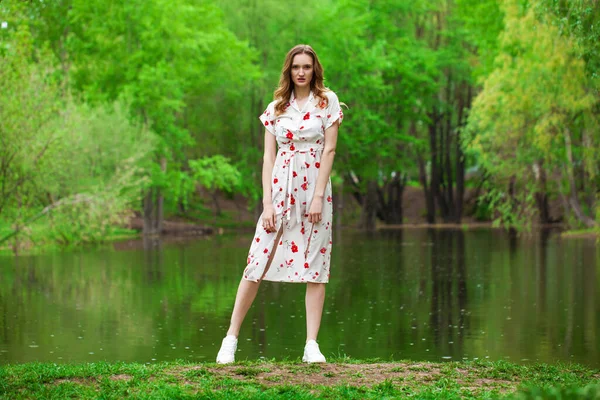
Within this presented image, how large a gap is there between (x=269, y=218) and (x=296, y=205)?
0.23 m

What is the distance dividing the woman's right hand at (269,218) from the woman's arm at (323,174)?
0.85 feet

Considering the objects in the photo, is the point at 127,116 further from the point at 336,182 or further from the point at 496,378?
the point at 496,378

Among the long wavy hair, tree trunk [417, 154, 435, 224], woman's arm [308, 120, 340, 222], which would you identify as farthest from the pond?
tree trunk [417, 154, 435, 224]

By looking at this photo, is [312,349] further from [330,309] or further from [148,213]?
[148,213]

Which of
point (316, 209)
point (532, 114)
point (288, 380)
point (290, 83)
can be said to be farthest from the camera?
point (532, 114)

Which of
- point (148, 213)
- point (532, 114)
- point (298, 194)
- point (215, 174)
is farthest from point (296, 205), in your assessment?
point (148, 213)

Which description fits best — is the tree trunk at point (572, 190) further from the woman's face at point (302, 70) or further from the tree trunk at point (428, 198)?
the woman's face at point (302, 70)

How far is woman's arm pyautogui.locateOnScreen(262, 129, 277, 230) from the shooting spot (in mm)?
7406

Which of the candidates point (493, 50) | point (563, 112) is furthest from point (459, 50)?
point (563, 112)

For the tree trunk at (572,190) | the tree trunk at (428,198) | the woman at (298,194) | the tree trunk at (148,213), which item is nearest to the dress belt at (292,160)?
the woman at (298,194)

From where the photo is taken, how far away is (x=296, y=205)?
24.6 feet

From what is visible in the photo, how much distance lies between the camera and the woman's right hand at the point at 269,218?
7391mm

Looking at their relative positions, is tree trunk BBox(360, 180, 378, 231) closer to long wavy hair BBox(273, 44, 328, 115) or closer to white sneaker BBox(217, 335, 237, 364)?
long wavy hair BBox(273, 44, 328, 115)

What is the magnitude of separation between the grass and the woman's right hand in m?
0.94
